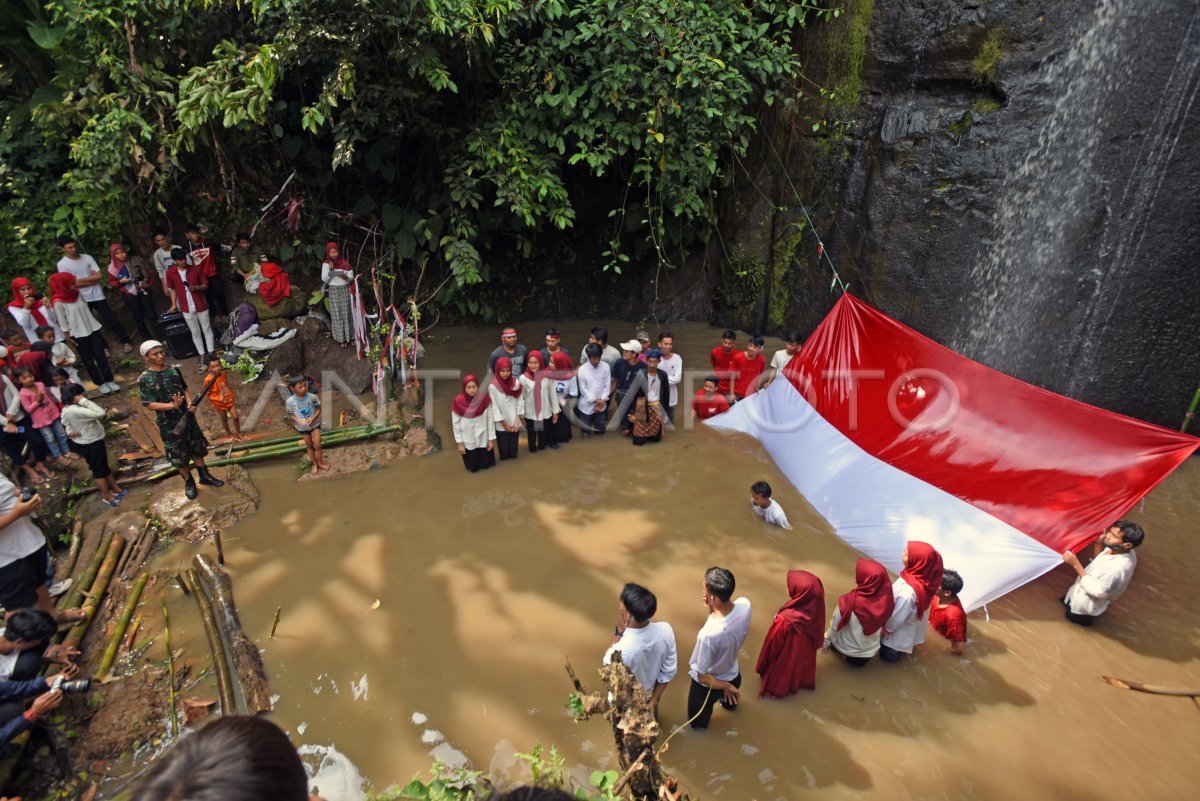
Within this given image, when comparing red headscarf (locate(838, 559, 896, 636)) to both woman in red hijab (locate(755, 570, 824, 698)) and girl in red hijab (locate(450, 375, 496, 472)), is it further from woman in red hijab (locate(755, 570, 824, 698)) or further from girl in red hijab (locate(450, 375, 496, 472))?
girl in red hijab (locate(450, 375, 496, 472))

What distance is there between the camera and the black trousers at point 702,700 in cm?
398

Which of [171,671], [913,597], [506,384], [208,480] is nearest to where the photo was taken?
[913,597]

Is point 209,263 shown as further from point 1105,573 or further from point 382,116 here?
point 1105,573

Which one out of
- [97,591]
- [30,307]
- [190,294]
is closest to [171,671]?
[97,591]

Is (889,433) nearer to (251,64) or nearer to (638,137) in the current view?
(638,137)

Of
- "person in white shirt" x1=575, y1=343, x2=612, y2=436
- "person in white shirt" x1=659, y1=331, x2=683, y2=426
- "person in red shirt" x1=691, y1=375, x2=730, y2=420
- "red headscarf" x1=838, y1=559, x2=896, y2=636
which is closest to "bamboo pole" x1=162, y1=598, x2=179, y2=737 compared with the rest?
"person in white shirt" x1=575, y1=343, x2=612, y2=436

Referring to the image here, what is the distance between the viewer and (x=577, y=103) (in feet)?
26.1

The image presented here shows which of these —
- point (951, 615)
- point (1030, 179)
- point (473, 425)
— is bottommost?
point (951, 615)

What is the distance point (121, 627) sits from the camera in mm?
4742

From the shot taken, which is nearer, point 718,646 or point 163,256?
point 718,646

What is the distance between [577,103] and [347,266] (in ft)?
11.8

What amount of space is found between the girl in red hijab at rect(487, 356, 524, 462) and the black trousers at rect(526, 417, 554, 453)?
0.60 feet

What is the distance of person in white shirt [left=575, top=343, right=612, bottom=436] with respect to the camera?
719cm

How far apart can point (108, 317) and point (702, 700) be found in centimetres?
836
